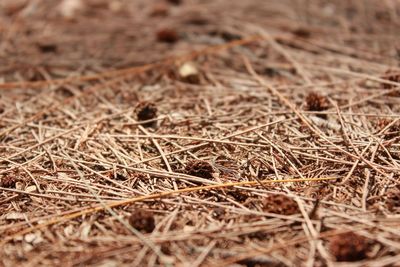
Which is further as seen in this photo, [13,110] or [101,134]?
[13,110]

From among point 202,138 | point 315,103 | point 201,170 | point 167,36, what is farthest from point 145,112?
point 167,36

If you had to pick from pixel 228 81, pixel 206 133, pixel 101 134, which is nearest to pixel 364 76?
pixel 228 81

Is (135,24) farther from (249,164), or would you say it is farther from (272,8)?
(249,164)

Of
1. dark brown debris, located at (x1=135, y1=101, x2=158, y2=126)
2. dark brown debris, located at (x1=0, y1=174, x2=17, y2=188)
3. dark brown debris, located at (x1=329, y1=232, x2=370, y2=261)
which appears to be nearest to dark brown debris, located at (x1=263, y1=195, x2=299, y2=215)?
dark brown debris, located at (x1=329, y1=232, x2=370, y2=261)

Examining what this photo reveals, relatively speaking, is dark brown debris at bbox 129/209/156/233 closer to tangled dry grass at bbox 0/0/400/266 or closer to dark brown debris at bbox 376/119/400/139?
tangled dry grass at bbox 0/0/400/266

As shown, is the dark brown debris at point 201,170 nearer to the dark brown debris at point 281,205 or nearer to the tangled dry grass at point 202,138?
the tangled dry grass at point 202,138

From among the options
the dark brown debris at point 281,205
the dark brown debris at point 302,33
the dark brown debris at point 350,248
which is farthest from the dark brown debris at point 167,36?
the dark brown debris at point 350,248

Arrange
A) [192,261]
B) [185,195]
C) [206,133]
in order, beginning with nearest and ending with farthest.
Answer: [192,261] → [185,195] → [206,133]

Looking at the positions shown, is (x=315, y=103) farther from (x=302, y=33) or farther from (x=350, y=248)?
(x=302, y=33)
